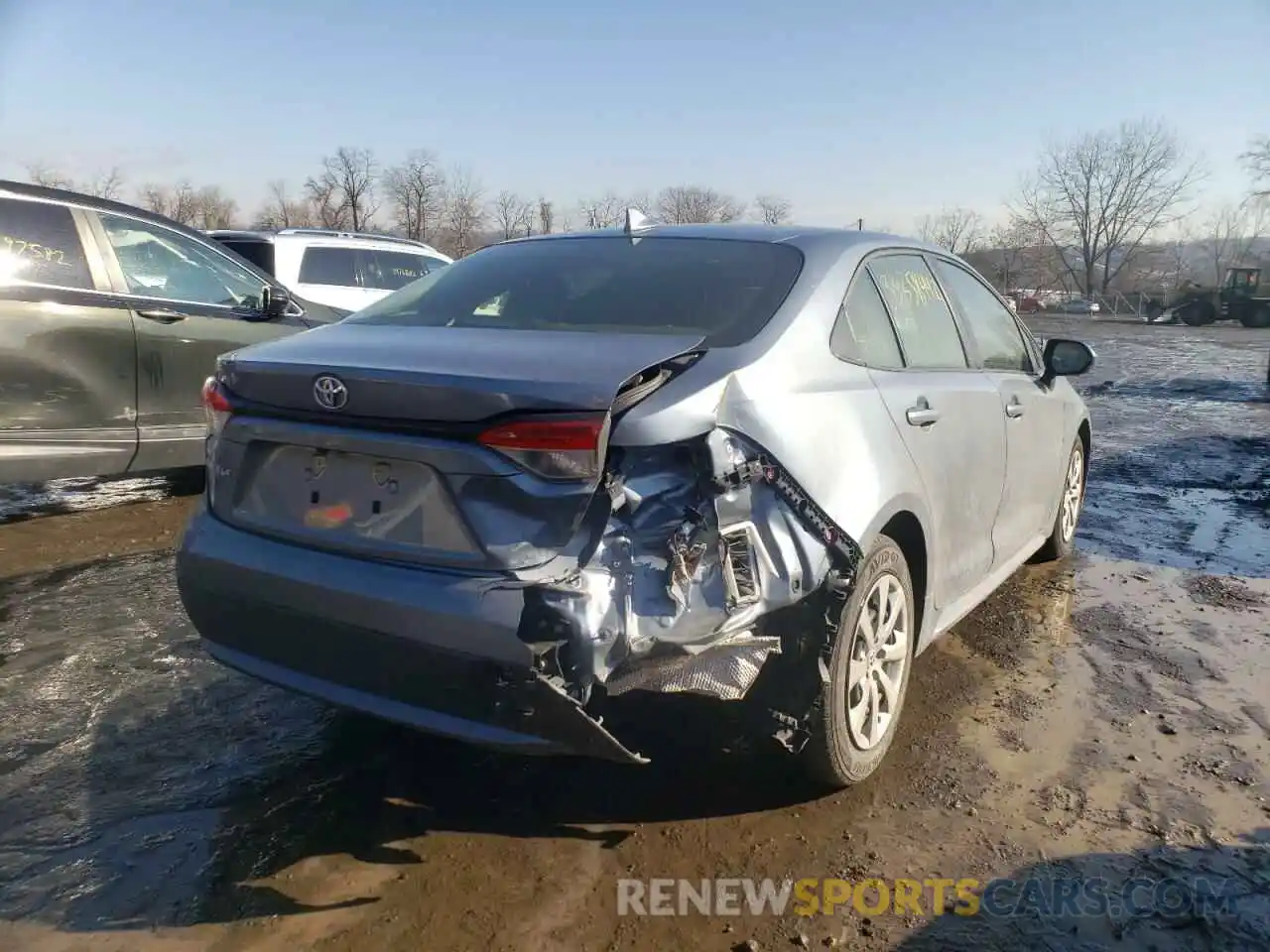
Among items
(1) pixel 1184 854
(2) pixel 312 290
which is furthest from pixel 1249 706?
(2) pixel 312 290

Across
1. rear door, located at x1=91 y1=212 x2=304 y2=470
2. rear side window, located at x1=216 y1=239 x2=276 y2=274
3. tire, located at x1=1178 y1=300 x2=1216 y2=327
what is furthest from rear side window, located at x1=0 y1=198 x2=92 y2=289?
tire, located at x1=1178 y1=300 x2=1216 y2=327

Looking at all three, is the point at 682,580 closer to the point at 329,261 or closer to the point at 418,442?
the point at 418,442

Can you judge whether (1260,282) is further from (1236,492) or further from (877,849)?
(877,849)

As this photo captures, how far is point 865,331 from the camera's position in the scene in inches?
120

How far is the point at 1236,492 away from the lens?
7.03 metres

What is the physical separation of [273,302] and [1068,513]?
4832 millimetres

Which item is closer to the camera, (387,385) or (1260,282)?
(387,385)

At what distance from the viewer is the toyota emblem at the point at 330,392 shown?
2.33 metres

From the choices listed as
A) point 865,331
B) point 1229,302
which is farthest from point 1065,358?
point 1229,302

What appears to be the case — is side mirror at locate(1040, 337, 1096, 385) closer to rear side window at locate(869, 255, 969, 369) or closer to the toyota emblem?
rear side window at locate(869, 255, 969, 369)

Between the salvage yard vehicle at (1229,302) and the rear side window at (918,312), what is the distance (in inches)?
1668

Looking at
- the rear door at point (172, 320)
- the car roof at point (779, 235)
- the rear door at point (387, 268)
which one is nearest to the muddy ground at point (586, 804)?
the rear door at point (172, 320)

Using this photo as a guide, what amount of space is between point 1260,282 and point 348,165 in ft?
146

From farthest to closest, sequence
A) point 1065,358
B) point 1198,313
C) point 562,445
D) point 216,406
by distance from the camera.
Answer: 1. point 1198,313
2. point 1065,358
3. point 216,406
4. point 562,445
